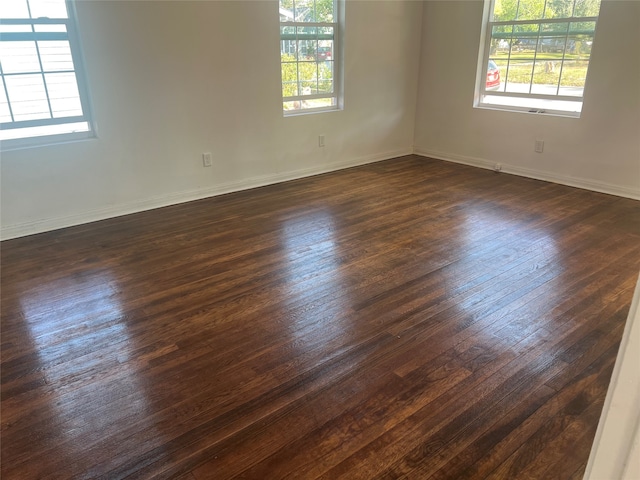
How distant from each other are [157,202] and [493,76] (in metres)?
3.85

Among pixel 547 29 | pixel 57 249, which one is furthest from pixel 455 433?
pixel 547 29

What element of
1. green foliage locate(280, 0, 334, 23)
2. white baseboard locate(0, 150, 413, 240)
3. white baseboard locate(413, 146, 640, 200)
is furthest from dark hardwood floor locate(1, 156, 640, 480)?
green foliage locate(280, 0, 334, 23)

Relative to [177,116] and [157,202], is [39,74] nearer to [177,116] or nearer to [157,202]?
[177,116]

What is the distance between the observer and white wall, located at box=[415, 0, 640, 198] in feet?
13.3

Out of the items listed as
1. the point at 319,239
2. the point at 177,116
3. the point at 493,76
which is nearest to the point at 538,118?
the point at 493,76

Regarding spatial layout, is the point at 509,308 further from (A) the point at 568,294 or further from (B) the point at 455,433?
(B) the point at 455,433

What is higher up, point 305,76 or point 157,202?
point 305,76

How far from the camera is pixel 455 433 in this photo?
1665 mm

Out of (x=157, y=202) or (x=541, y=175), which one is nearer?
(x=157, y=202)

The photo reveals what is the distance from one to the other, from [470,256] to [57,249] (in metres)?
2.93

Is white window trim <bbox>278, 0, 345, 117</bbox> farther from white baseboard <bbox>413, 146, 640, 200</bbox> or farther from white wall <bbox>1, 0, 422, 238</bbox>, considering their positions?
white baseboard <bbox>413, 146, 640, 200</bbox>

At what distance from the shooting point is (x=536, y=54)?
15.2ft

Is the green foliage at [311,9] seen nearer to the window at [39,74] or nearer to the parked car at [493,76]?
the parked car at [493,76]

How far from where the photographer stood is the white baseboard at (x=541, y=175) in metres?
4.32
